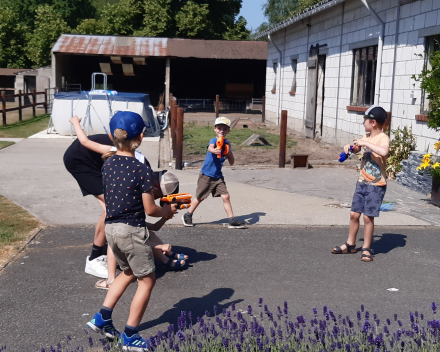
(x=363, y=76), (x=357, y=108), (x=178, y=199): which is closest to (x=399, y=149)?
(x=357, y=108)

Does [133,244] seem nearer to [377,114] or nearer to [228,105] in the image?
[377,114]

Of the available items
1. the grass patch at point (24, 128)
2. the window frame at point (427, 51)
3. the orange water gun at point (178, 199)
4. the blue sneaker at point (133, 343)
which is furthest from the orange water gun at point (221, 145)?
the grass patch at point (24, 128)

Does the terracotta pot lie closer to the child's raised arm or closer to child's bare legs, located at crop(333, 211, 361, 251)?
child's bare legs, located at crop(333, 211, 361, 251)

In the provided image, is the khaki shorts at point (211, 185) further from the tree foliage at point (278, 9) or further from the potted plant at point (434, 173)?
the tree foliage at point (278, 9)

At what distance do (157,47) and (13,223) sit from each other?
71.3 feet

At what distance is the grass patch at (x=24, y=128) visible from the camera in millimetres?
17138

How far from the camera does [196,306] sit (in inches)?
174

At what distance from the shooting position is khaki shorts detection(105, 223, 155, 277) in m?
3.62

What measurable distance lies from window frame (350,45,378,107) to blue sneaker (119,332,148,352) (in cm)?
1050

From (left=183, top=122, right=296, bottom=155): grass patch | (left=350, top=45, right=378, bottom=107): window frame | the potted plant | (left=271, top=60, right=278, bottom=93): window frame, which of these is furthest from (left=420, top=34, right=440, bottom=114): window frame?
(left=271, top=60, right=278, bottom=93): window frame

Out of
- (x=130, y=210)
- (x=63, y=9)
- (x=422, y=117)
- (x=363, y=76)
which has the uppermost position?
(x=63, y=9)

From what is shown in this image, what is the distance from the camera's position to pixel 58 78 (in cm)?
2769

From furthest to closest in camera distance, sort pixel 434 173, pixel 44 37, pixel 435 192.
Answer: pixel 44 37 → pixel 435 192 → pixel 434 173

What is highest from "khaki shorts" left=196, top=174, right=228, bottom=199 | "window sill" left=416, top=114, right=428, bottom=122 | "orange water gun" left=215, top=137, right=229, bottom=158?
"window sill" left=416, top=114, right=428, bottom=122
